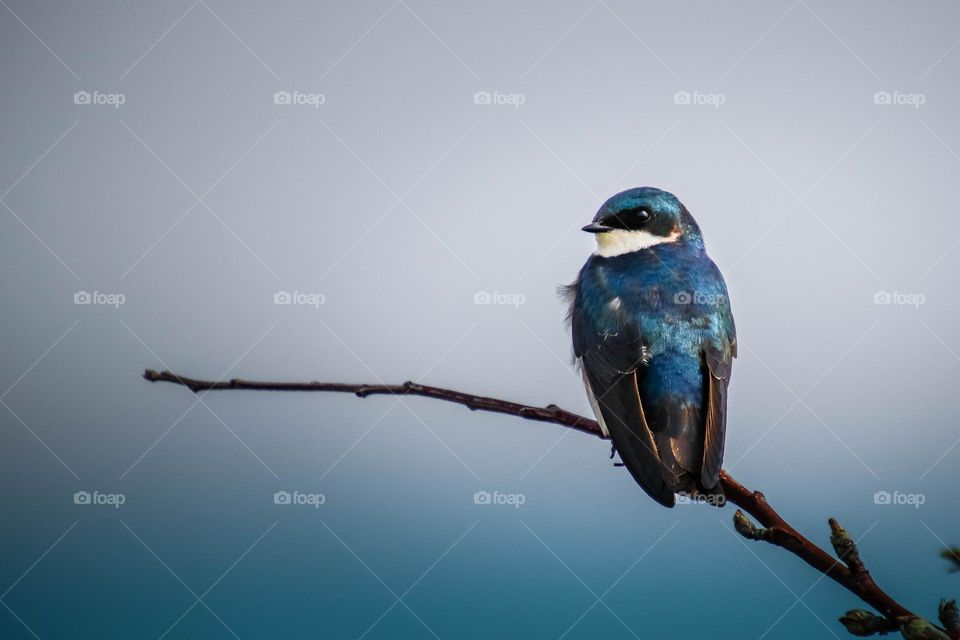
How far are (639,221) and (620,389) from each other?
40cm

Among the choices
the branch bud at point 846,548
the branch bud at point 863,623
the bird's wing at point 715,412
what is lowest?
the branch bud at point 863,623

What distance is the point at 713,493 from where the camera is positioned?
50.6 inches

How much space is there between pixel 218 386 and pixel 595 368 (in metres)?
0.79

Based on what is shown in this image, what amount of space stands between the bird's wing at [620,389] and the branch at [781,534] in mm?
146

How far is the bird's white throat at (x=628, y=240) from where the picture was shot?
1.84m

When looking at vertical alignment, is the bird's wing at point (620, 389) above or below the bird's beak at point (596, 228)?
below

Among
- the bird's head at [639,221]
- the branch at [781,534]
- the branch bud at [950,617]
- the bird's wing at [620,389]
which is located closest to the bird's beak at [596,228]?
the bird's head at [639,221]

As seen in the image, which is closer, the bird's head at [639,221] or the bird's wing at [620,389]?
the bird's wing at [620,389]

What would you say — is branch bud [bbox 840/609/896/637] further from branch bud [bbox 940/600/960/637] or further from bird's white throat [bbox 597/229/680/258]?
bird's white throat [bbox 597/229/680/258]

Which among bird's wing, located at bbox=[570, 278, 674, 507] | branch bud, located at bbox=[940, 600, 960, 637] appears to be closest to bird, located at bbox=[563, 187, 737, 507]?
bird's wing, located at bbox=[570, 278, 674, 507]

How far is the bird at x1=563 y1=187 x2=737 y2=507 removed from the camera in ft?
4.68

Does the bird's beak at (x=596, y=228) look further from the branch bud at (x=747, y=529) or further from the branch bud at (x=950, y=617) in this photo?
the branch bud at (x=950, y=617)

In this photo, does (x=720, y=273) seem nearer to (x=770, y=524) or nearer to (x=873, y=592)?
(x=770, y=524)

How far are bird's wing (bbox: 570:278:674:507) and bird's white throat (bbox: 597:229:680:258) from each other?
141 mm
